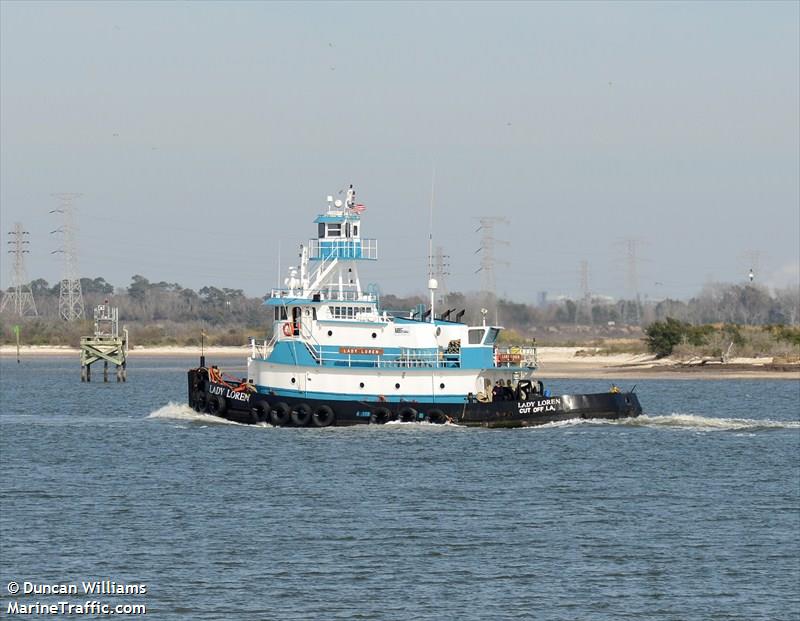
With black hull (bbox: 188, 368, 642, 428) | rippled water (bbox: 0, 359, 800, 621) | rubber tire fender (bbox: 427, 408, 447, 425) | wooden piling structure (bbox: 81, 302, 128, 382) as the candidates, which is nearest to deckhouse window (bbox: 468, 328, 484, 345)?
black hull (bbox: 188, 368, 642, 428)

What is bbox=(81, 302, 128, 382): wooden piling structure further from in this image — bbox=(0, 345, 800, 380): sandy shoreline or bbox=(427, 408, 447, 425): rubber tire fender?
bbox=(427, 408, 447, 425): rubber tire fender

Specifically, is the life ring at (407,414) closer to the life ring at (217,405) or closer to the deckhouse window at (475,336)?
the deckhouse window at (475,336)

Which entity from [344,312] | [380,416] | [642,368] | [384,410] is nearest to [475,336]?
[384,410]

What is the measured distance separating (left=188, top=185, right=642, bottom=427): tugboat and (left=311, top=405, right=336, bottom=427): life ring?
36 millimetres

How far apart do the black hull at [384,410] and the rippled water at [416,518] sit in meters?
0.59

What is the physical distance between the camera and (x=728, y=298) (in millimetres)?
174375

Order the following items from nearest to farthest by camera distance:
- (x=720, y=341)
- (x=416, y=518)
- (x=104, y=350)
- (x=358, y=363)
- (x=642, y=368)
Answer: (x=416, y=518) → (x=358, y=363) → (x=104, y=350) → (x=642, y=368) → (x=720, y=341)

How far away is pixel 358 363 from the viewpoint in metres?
49.9

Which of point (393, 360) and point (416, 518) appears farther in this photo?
point (393, 360)

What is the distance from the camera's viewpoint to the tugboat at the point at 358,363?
4991cm

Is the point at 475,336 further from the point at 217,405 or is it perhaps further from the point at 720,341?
the point at 720,341

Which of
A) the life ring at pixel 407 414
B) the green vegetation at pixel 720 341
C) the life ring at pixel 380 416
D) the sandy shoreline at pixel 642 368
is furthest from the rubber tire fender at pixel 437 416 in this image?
the green vegetation at pixel 720 341

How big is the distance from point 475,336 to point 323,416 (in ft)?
20.4

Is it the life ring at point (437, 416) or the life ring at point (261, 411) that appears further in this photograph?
the life ring at point (261, 411)
